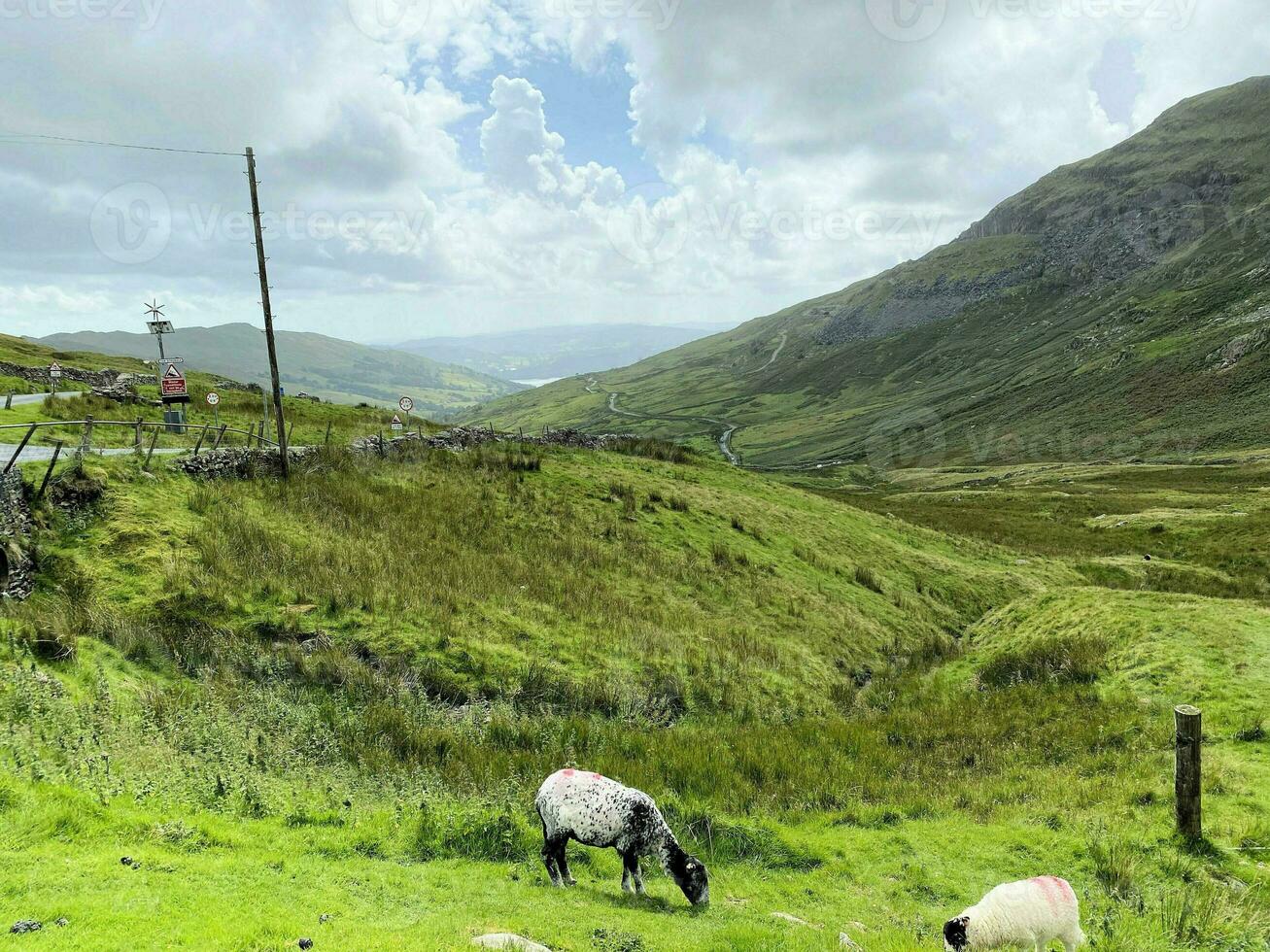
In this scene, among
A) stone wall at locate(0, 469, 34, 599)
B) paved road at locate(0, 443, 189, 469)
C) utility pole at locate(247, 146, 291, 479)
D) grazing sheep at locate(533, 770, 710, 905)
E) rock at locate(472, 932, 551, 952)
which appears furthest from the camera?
utility pole at locate(247, 146, 291, 479)

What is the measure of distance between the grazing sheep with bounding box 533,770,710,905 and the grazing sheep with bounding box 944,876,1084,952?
3.32m

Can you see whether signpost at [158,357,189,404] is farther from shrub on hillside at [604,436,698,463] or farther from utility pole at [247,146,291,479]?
shrub on hillside at [604,436,698,463]

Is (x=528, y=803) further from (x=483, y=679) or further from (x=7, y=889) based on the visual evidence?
(x=7, y=889)

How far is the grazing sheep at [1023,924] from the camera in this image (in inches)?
298

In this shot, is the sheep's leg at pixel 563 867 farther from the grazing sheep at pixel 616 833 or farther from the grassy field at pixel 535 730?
the grassy field at pixel 535 730

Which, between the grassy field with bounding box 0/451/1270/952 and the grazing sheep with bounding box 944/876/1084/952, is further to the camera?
the grassy field with bounding box 0/451/1270/952

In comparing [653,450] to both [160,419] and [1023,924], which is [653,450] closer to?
[160,419]

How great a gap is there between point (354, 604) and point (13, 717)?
25.0 feet

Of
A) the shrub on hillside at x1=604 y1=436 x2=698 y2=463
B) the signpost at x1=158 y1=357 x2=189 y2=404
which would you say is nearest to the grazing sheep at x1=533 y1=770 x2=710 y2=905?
the signpost at x1=158 y1=357 x2=189 y2=404

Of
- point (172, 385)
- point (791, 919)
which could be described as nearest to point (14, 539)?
point (172, 385)

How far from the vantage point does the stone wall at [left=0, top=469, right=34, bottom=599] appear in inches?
547

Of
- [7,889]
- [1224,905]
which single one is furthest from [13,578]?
[1224,905]

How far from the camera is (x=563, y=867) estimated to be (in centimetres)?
935

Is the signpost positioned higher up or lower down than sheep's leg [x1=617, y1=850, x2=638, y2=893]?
higher up
